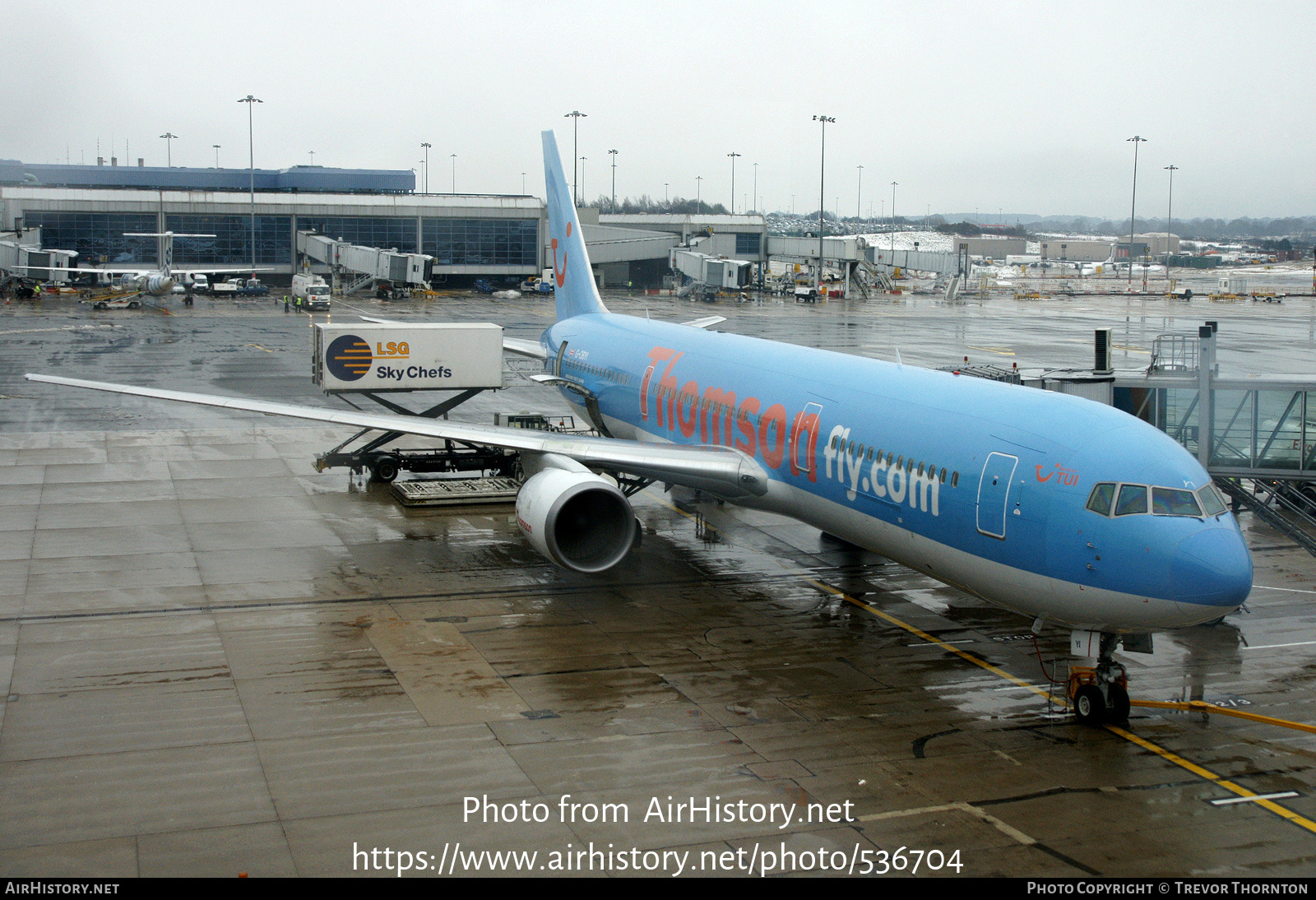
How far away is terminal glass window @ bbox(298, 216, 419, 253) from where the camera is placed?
105 meters

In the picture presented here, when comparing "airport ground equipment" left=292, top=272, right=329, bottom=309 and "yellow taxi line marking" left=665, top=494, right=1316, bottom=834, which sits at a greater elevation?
"airport ground equipment" left=292, top=272, right=329, bottom=309

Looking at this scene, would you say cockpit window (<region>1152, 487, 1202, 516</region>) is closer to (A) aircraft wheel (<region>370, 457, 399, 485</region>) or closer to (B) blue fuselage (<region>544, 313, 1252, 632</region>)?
(B) blue fuselage (<region>544, 313, 1252, 632</region>)

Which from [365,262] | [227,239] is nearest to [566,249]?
[365,262]

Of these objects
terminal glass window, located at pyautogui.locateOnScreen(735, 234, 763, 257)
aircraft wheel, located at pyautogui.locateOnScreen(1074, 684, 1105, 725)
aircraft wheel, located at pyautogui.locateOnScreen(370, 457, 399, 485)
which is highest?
terminal glass window, located at pyautogui.locateOnScreen(735, 234, 763, 257)

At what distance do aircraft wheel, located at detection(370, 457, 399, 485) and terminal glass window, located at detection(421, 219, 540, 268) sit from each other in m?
80.5

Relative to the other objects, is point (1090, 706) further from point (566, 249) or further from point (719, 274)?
point (719, 274)

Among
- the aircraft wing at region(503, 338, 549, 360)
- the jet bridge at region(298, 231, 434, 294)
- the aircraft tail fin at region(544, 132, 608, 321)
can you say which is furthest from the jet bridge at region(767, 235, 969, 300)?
the aircraft wing at region(503, 338, 549, 360)

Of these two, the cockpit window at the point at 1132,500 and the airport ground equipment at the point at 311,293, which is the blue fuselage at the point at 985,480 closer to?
the cockpit window at the point at 1132,500

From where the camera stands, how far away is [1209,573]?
13.2 metres

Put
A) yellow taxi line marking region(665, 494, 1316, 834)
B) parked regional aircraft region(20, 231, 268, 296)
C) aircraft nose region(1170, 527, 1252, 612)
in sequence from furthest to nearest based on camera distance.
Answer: parked regional aircraft region(20, 231, 268, 296), aircraft nose region(1170, 527, 1252, 612), yellow taxi line marking region(665, 494, 1316, 834)

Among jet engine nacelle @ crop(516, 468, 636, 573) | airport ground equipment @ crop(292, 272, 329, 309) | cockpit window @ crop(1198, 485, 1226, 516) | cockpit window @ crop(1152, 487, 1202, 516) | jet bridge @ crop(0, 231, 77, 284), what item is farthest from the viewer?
jet bridge @ crop(0, 231, 77, 284)

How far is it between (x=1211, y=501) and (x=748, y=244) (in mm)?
110120

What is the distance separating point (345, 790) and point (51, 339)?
174 ft

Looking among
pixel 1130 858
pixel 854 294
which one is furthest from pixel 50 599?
pixel 854 294
